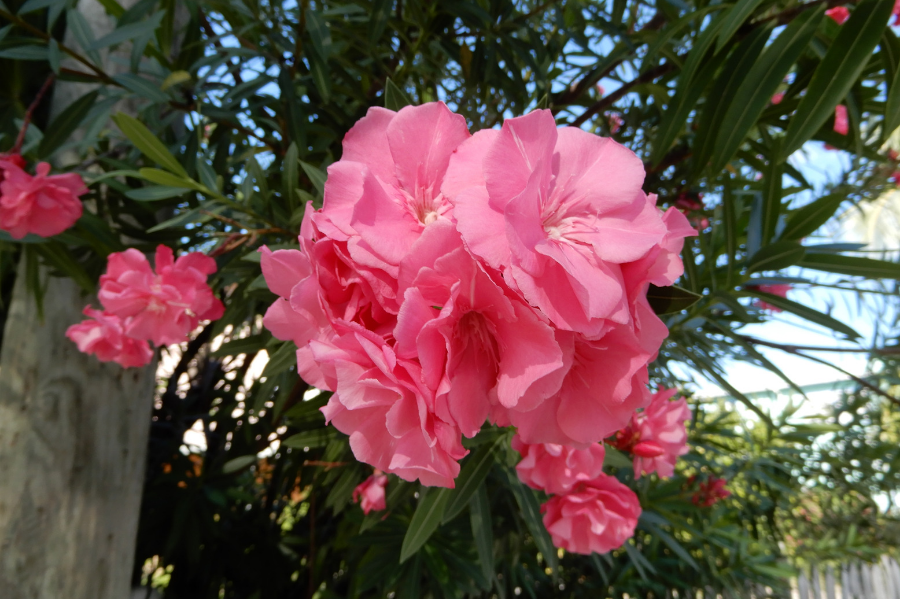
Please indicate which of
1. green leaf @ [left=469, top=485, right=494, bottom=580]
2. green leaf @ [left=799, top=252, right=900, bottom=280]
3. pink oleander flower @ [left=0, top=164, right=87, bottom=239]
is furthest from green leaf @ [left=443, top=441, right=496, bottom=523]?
pink oleander flower @ [left=0, top=164, right=87, bottom=239]

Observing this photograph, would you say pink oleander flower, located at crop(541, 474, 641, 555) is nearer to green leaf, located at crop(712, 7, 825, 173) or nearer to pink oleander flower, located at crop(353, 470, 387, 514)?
pink oleander flower, located at crop(353, 470, 387, 514)

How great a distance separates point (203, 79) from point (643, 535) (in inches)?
84.7

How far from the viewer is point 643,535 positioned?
2.08 m

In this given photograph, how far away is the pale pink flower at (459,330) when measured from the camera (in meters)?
0.36

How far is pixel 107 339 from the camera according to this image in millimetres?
1027

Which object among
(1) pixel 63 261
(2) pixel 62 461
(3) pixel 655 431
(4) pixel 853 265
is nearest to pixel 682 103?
(4) pixel 853 265

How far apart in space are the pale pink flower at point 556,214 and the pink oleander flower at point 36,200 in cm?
93

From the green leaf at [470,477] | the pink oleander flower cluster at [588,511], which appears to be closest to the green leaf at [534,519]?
the pink oleander flower cluster at [588,511]

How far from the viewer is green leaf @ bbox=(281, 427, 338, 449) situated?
107cm

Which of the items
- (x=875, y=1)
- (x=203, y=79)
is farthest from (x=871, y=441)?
(x=203, y=79)

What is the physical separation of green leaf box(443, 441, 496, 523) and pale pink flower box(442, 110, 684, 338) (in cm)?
57

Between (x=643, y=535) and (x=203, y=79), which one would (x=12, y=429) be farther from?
(x=643, y=535)

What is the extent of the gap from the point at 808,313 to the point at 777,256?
107mm

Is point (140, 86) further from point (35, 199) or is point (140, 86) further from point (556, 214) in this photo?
point (556, 214)
